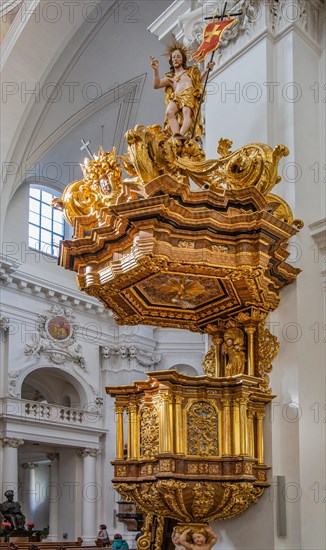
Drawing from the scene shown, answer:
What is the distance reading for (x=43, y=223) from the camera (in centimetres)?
1912

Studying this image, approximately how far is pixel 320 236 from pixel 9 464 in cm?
1070

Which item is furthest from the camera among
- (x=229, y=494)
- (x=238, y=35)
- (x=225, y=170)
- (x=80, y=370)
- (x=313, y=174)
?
(x=80, y=370)

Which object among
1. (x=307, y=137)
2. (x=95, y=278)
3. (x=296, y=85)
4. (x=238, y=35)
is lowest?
(x=95, y=278)

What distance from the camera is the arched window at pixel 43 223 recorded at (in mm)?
18766

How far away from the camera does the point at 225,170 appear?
21.9ft

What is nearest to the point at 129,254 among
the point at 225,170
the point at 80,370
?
the point at 225,170

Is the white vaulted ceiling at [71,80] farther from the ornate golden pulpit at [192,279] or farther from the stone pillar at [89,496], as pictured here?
the ornate golden pulpit at [192,279]

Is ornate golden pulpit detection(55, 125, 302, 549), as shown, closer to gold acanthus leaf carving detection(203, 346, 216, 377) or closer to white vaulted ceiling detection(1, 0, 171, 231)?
gold acanthus leaf carving detection(203, 346, 216, 377)

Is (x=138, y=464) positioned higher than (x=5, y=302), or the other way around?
(x=5, y=302)

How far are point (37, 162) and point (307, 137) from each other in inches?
414

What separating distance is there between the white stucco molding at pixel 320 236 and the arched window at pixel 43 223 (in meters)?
12.0

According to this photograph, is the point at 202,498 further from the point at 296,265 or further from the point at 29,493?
the point at 29,493

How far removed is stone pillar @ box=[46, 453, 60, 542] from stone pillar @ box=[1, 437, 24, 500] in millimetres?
2376

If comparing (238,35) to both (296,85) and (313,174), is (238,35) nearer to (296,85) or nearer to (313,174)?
(296,85)
